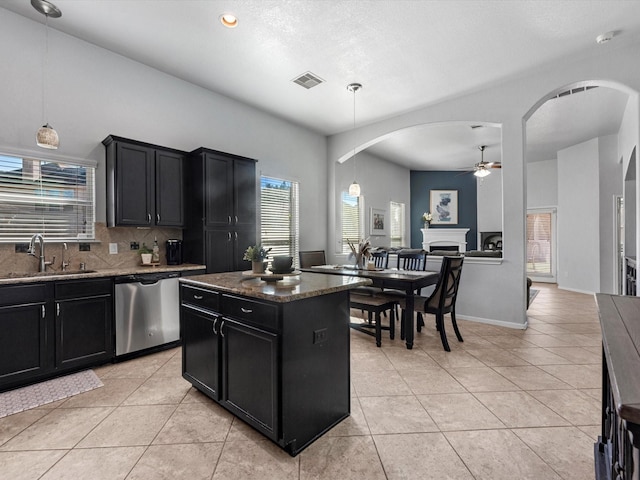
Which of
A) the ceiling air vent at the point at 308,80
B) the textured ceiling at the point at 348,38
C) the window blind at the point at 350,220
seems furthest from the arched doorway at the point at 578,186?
the ceiling air vent at the point at 308,80

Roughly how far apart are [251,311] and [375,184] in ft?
22.2

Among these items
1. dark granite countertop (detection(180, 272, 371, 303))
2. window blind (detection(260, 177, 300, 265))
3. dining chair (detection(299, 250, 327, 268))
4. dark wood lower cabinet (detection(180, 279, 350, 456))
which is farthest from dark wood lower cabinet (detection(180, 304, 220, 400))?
dining chair (detection(299, 250, 327, 268))

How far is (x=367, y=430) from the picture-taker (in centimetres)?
205

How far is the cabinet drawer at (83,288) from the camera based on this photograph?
279cm

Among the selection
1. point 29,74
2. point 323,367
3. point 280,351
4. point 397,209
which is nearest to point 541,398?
point 323,367

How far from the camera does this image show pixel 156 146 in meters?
3.65

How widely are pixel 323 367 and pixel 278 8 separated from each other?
10.3 feet

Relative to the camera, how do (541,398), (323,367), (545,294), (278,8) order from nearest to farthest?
1. (323,367)
2. (541,398)
3. (278,8)
4. (545,294)

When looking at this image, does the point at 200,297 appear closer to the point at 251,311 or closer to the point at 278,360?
the point at 251,311

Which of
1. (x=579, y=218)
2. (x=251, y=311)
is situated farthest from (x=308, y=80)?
(x=579, y=218)

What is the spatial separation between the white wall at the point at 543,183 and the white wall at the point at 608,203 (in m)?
1.44

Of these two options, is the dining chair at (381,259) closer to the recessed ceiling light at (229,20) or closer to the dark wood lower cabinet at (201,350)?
the dark wood lower cabinet at (201,350)

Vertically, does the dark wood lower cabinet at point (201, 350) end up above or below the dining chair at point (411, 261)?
below

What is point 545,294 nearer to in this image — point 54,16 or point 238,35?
point 238,35
